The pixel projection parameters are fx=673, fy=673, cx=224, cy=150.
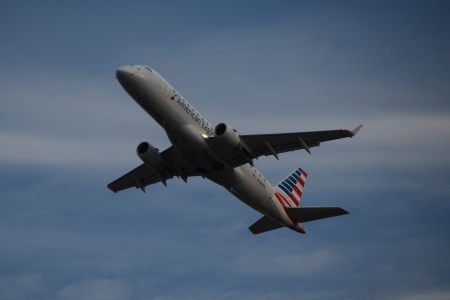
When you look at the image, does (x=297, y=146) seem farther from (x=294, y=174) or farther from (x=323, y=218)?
(x=294, y=174)

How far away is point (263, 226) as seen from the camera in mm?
57969

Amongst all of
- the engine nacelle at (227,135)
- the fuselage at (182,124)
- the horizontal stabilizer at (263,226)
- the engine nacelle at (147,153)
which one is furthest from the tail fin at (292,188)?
the engine nacelle at (147,153)

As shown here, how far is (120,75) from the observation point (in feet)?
148

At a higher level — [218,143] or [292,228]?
[218,143]

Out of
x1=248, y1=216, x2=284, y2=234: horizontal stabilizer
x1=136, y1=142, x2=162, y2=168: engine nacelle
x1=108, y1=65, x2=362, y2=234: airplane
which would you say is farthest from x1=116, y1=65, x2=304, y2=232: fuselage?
x1=248, y1=216, x2=284, y2=234: horizontal stabilizer

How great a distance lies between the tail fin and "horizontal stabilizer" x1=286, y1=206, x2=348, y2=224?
1.30 meters

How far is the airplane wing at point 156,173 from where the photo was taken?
51.8 metres

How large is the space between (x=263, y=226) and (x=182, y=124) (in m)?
15.4

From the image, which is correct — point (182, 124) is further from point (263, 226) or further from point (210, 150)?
point (263, 226)

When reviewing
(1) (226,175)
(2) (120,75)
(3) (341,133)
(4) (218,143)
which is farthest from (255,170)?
(2) (120,75)

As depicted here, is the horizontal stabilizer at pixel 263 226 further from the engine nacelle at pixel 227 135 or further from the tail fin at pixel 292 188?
the engine nacelle at pixel 227 135

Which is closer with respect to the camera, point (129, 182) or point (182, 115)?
point (182, 115)

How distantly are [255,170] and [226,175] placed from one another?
328cm

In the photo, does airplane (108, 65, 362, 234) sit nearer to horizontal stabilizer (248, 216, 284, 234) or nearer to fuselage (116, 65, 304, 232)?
fuselage (116, 65, 304, 232)
